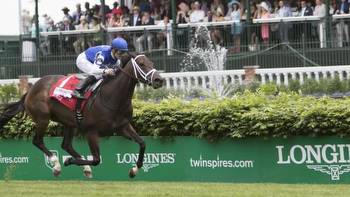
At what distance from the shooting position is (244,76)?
21641mm

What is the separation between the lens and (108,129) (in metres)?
13.2

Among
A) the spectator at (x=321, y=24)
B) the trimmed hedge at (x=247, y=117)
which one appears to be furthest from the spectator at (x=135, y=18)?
the trimmed hedge at (x=247, y=117)

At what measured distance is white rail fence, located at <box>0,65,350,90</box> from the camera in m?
20.5

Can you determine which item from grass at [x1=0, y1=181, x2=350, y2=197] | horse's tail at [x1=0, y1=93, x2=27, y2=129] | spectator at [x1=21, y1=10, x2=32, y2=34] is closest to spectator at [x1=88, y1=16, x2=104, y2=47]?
spectator at [x1=21, y1=10, x2=32, y2=34]

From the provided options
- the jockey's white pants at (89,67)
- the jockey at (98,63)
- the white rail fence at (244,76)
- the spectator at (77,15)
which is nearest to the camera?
the jockey at (98,63)

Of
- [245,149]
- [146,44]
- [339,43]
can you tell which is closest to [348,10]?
[339,43]

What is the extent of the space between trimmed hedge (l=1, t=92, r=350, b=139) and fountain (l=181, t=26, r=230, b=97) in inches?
286

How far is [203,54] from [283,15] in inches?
84.4

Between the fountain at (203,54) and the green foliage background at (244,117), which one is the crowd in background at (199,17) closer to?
the fountain at (203,54)

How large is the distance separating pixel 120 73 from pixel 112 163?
9.30ft

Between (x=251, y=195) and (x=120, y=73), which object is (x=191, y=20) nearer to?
(x=120, y=73)

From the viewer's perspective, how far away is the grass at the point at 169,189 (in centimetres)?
1213

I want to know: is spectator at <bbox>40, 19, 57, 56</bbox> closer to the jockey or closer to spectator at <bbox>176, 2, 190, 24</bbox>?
spectator at <bbox>176, 2, 190, 24</bbox>

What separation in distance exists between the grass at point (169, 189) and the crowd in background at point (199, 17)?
8.82 metres
